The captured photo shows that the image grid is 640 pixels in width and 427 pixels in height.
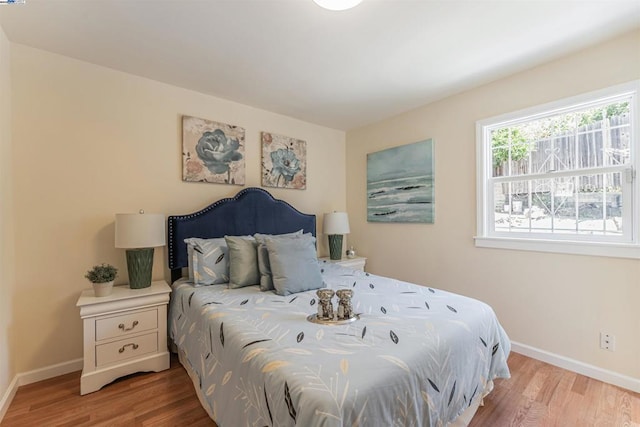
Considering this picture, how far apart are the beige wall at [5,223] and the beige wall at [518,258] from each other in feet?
11.1

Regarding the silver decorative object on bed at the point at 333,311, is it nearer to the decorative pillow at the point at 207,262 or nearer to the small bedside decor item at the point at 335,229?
the decorative pillow at the point at 207,262

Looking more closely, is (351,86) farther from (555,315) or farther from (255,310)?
(555,315)

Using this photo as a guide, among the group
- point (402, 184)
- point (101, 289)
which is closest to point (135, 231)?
point (101, 289)

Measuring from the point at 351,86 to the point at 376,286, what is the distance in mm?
1874

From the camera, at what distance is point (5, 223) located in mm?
1865

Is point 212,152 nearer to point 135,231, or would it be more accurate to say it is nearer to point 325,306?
point 135,231

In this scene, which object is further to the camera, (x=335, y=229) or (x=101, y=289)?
(x=335, y=229)

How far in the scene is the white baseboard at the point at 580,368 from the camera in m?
1.93

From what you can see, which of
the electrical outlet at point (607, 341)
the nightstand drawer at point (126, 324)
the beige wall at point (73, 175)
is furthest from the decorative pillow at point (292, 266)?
the electrical outlet at point (607, 341)

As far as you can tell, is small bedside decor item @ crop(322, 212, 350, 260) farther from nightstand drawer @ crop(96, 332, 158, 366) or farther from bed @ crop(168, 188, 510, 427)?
nightstand drawer @ crop(96, 332, 158, 366)

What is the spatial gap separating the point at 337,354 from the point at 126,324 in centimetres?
175

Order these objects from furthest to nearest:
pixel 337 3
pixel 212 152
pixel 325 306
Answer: pixel 212 152
pixel 325 306
pixel 337 3

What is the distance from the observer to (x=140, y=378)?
6.85 ft

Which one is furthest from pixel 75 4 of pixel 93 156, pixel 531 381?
pixel 531 381
